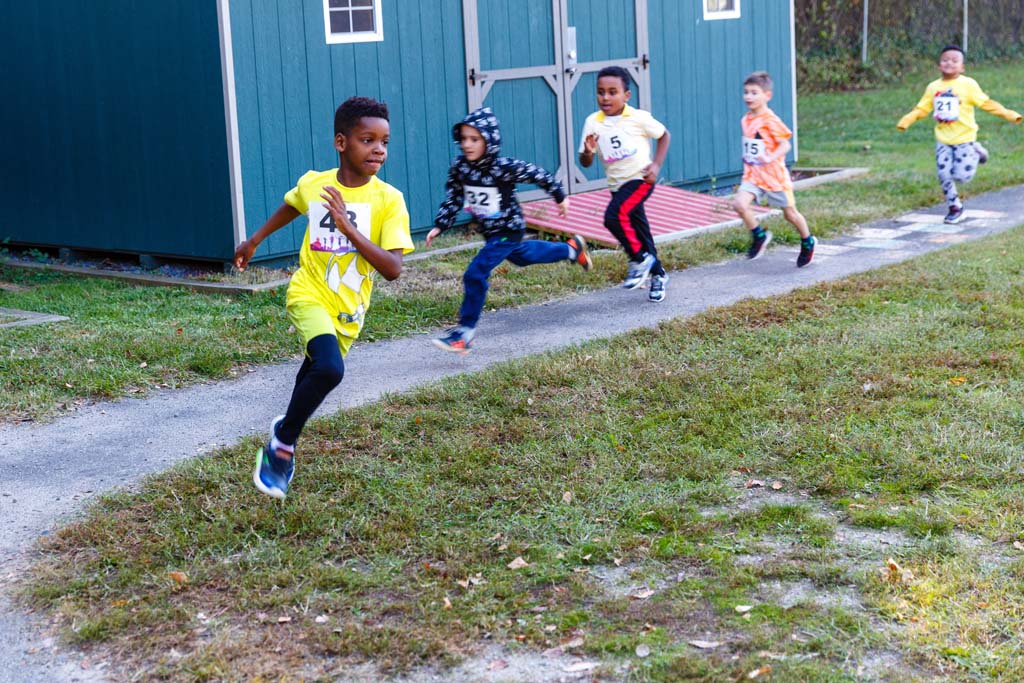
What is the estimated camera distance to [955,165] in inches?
465

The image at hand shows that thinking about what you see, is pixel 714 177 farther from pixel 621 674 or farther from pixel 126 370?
pixel 621 674

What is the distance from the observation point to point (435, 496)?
5184mm

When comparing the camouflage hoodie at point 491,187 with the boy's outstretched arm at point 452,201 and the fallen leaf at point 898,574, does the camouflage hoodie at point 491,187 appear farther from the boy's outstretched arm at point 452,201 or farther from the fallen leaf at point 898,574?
the fallen leaf at point 898,574

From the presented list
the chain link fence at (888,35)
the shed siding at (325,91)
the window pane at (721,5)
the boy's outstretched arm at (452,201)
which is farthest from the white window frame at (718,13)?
the chain link fence at (888,35)

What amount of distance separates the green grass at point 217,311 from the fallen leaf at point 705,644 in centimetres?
396

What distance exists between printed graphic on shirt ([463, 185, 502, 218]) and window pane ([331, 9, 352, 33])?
361 centimetres

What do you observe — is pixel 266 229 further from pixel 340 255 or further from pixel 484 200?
pixel 484 200

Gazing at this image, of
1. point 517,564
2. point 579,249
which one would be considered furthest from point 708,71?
point 517,564

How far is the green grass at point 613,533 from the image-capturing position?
3920 mm

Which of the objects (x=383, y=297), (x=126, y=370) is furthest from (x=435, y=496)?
(x=383, y=297)

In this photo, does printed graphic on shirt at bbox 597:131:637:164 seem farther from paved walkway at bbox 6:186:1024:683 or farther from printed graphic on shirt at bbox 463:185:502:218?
printed graphic on shirt at bbox 463:185:502:218

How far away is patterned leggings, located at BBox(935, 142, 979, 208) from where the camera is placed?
11.8m

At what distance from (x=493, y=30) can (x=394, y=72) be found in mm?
1342

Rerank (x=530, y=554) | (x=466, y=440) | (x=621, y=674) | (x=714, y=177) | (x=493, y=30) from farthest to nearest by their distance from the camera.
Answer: (x=714, y=177) < (x=493, y=30) < (x=466, y=440) < (x=530, y=554) < (x=621, y=674)
